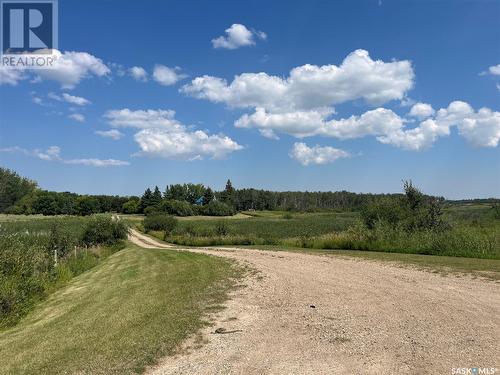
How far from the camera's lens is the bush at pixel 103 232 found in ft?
132

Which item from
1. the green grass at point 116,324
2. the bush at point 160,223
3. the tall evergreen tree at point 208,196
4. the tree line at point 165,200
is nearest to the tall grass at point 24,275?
the green grass at point 116,324

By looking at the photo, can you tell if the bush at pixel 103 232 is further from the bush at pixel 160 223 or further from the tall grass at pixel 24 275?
the bush at pixel 160 223

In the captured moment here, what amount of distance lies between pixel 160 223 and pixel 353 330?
60449 mm

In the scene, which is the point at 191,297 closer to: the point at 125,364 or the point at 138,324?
the point at 138,324

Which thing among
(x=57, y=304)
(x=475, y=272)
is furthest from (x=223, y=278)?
(x=475, y=272)

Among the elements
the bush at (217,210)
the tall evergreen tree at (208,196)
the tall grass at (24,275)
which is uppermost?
the tall evergreen tree at (208,196)

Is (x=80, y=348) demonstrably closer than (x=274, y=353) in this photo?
No

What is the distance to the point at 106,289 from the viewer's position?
13.3m

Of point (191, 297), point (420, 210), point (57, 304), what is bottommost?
point (57, 304)

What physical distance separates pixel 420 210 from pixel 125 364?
24.3m

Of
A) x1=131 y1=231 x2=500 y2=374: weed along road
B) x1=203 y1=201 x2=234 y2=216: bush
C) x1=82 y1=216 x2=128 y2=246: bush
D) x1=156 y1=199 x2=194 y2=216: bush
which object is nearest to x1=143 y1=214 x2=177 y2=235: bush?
x1=82 y1=216 x2=128 y2=246: bush

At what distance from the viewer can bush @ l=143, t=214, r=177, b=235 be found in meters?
62.6

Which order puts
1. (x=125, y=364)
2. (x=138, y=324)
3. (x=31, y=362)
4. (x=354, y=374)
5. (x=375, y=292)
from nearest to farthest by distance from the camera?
1. (x=354, y=374)
2. (x=125, y=364)
3. (x=31, y=362)
4. (x=138, y=324)
5. (x=375, y=292)

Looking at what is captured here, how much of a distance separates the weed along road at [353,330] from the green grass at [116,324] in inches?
20.5
